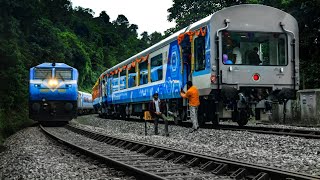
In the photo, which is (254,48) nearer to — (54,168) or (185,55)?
(185,55)

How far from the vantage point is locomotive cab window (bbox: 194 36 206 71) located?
12.9 metres

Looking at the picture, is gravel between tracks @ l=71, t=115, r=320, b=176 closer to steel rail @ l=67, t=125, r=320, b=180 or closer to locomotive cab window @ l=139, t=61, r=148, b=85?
steel rail @ l=67, t=125, r=320, b=180

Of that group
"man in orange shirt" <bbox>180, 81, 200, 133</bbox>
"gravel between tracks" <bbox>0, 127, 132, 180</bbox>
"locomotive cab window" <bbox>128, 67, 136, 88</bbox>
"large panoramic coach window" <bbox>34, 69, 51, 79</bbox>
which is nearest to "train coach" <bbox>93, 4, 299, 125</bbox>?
"man in orange shirt" <bbox>180, 81, 200, 133</bbox>

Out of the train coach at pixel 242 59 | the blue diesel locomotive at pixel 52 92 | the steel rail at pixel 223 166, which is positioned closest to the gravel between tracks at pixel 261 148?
the steel rail at pixel 223 166

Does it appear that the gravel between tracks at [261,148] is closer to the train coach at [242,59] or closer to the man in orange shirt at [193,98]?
the man in orange shirt at [193,98]

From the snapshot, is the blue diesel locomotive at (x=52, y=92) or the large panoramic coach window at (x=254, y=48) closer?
the large panoramic coach window at (x=254, y=48)

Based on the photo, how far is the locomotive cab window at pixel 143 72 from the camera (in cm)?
1905

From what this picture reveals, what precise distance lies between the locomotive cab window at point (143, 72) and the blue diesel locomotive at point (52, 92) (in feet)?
9.98

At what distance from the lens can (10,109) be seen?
82.4ft

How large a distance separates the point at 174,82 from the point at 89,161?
776cm

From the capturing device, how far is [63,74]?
64.0ft

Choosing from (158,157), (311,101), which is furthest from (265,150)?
(311,101)

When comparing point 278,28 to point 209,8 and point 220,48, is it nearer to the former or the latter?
point 220,48

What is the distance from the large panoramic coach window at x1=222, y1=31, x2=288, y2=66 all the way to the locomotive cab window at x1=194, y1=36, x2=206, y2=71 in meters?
0.68
